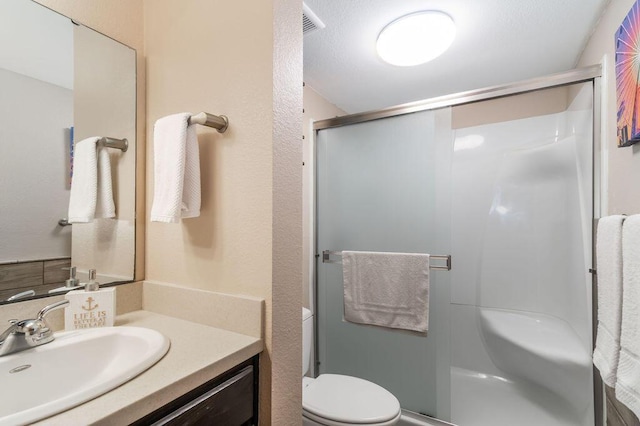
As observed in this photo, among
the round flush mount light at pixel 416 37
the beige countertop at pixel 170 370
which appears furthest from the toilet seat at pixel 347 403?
the round flush mount light at pixel 416 37

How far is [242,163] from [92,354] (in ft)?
2.11

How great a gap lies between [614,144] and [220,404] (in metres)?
1.76

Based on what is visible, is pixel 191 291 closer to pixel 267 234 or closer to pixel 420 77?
pixel 267 234

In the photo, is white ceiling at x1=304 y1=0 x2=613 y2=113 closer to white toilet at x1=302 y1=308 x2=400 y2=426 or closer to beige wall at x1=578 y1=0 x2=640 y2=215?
beige wall at x1=578 y1=0 x2=640 y2=215

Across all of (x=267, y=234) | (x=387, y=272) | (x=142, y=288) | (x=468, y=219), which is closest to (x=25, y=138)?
(x=142, y=288)

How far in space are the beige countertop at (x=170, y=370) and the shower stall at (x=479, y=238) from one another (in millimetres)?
1211

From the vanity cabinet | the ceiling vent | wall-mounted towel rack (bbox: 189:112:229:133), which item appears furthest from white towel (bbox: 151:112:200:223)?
the ceiling vent

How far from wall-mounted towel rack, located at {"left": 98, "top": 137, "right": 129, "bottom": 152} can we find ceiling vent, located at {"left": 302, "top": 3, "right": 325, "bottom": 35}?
37.6 inches

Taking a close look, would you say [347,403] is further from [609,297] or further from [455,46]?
[455,46]

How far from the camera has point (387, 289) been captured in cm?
170

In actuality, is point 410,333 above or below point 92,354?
below

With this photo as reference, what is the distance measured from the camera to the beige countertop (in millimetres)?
468

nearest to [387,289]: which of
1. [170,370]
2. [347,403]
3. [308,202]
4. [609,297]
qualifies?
[347,403]

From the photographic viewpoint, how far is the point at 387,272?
1.70 meters
